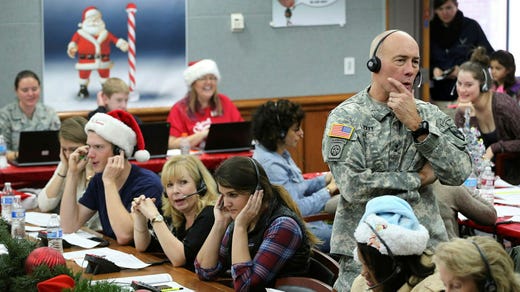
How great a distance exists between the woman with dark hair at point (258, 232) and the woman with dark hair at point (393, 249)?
803 mm

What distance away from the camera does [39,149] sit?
287 inches

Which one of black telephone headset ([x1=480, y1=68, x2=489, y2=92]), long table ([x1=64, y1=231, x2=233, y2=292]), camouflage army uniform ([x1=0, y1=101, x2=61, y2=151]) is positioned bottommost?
long table ([x1=64, y1=231, x2=233, y2=292])

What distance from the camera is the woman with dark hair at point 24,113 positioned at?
26.6 feet

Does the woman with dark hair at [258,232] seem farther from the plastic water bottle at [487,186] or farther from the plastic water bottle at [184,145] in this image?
the plastic water bottle at [184,145]

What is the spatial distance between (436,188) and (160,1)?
15.8 feet

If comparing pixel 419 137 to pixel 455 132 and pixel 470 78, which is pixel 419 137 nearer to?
pixel 455 132

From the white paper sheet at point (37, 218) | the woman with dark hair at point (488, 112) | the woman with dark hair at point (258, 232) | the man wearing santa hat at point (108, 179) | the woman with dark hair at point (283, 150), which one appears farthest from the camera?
the woman with dark hair at point (488, 112)

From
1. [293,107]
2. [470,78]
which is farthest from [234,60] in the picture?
[293,107]

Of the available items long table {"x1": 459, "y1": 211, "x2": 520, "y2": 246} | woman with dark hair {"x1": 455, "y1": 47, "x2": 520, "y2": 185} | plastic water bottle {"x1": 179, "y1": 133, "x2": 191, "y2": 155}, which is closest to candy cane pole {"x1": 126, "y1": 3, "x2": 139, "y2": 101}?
plastic water bottle {"x1": 179, "y1": 133, "x2": 191, "y2": 155}

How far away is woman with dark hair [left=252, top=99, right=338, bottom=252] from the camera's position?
5.83 meters

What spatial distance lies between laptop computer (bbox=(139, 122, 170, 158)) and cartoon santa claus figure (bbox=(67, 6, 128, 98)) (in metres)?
1.70

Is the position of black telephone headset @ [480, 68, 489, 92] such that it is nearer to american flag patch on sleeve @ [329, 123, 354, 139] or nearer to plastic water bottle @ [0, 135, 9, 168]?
plastic water bottle @ [0, 135, 9, 168]

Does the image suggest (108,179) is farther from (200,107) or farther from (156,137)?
(200,107)

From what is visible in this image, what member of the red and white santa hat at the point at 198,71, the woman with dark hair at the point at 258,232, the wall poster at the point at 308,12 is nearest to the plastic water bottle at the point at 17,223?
the woman with dark hair at the point at 258,232
